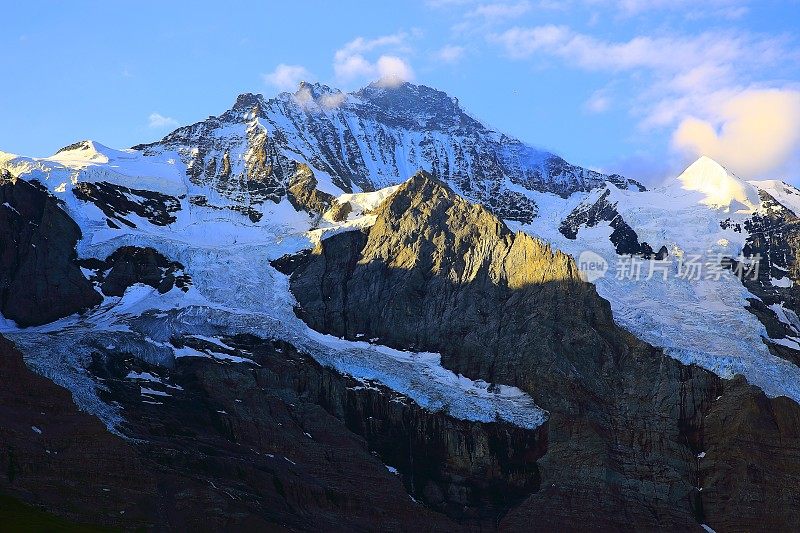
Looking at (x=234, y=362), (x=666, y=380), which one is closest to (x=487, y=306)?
(x=666, y=380)

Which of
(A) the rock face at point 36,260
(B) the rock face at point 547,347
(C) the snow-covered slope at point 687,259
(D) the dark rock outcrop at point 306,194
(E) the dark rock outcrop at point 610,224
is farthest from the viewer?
(D) the dark rock outcrop at point 306,194

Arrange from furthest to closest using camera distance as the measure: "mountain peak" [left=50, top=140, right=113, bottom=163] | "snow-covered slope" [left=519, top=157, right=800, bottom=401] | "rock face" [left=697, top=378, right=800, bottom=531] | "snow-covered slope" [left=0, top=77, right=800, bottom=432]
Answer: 1. "mountain peak" [left=50, top=140, right=113, bottom=163]
2. "snow-covered slope" [left=519, top=157, right=800, bottom=401]
3. "snow-covered slope" [left=0, top=77, right=800, bottom=432]
4. "rock face" [left=697, top=378, right=800, bottom=531]

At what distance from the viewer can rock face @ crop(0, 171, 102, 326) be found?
14250cm

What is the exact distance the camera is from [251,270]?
15550cm

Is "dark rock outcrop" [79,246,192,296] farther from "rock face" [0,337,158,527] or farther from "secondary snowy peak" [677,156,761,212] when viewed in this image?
"secondary snowy peak" [677,156,761,212]

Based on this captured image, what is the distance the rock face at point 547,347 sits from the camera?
422 ft

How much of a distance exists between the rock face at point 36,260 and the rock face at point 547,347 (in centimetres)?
2868

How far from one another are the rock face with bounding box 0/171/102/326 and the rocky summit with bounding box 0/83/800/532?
0.33 m

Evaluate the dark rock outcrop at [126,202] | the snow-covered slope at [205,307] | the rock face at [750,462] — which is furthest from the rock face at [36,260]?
the rock face at [750,462]

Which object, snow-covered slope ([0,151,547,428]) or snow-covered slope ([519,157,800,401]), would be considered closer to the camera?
snow-covered slope ([0,151,547,428])

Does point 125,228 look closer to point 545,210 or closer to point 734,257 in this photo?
point 545,210

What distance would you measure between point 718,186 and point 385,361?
232 ft

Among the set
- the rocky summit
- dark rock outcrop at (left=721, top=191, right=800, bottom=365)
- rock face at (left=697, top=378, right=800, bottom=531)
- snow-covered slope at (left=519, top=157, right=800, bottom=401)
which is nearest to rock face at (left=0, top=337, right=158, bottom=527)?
the rocky summit

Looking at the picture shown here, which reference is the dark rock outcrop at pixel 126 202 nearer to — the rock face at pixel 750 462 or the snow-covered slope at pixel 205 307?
the snow-covered slope at pixel 205 307
